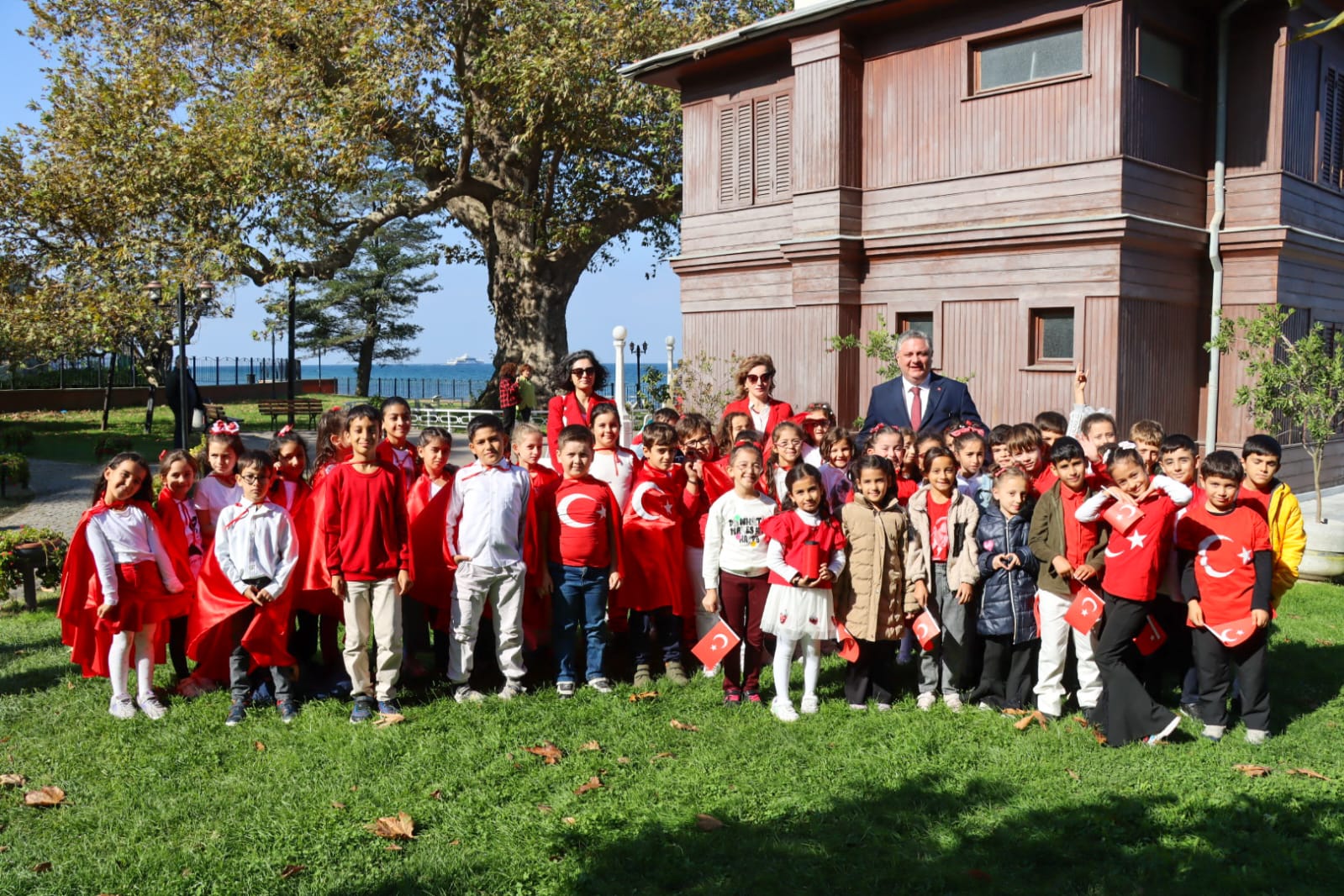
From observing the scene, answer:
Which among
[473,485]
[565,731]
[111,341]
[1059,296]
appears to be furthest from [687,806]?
[111,341]

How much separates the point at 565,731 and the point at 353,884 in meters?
1.88

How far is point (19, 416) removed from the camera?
1361 inches

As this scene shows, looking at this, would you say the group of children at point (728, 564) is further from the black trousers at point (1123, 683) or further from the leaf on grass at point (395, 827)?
the leaf on grass at point (395, 827)

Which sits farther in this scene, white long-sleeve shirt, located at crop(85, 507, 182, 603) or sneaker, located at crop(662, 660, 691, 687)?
sneaker, located at crop(662, 660, 691, 687)

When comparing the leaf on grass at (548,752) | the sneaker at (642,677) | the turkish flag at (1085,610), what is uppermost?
the turkish flag at (1085,610)

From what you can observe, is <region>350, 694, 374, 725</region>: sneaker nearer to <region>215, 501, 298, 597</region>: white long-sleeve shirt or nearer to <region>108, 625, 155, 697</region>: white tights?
<region>215, 501, 298, 597</region>: white long-sleeve shirt

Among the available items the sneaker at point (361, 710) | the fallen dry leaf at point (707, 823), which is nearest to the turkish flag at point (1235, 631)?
the fallen dry leaf at point (707, 823)

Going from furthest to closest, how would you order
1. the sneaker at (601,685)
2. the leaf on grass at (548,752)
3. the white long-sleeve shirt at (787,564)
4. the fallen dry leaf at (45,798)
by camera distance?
the sneaker at (601,685), the white long-sleeve shirt at (787,564), the leaf on grass at (548,752), the fallen dry leaf at (45,798)

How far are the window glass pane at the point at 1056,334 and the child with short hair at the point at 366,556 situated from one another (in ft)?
34.6

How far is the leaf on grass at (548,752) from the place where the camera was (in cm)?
557

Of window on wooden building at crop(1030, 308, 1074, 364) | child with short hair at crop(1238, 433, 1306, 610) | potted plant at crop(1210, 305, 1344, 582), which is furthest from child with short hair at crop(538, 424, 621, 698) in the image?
window on wooden building at crop(1030, 308, 1074, 364)

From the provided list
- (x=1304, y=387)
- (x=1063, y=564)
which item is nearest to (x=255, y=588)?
(x=1063, y=564)

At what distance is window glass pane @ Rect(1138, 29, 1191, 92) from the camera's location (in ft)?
45.6

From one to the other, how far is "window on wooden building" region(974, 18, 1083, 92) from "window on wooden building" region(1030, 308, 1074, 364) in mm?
3117
